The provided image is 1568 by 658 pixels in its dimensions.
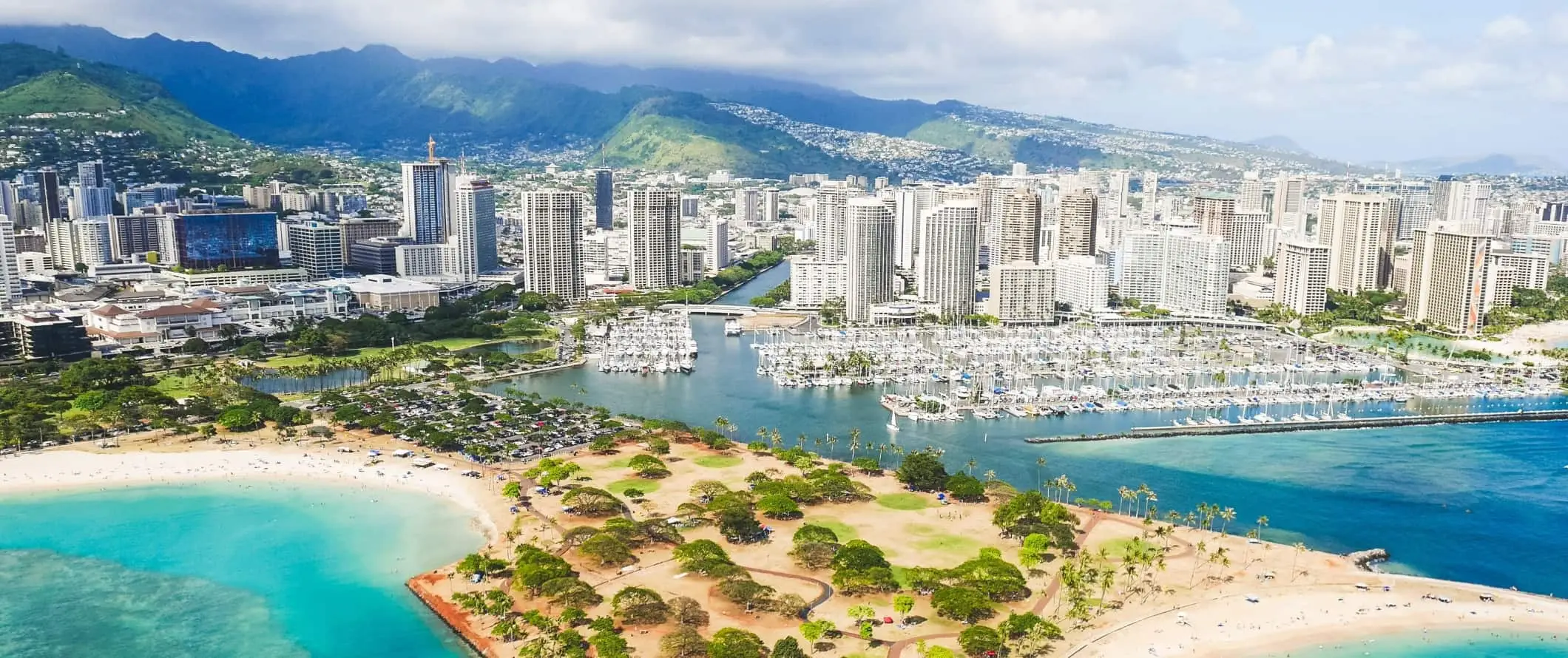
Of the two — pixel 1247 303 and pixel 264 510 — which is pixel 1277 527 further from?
pixel 1247 303

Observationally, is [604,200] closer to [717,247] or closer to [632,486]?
[717,247]

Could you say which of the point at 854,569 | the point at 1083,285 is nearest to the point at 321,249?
the point at 1083,285

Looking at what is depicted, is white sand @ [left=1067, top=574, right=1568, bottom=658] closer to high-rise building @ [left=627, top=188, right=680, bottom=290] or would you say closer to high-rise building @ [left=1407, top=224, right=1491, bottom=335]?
high-rise building @ [left=1407, top=224, right=1491, bottom=335]

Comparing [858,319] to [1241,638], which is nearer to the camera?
[1241,638]

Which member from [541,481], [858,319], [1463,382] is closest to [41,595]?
[541,481]

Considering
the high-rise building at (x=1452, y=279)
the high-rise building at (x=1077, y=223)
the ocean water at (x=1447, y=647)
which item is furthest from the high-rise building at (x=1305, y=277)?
the ocean water at (x=1447, y=647)

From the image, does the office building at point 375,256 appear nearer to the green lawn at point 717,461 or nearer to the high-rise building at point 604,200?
the high-rise building at point 604,200
